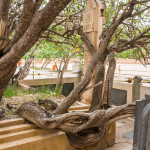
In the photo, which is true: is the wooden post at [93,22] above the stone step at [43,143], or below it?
above

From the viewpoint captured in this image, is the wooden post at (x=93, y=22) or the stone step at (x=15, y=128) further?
the wooden post at (x=93, y=22)

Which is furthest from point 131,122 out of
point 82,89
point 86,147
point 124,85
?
point 82,89

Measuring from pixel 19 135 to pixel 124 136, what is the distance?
3.16 metres

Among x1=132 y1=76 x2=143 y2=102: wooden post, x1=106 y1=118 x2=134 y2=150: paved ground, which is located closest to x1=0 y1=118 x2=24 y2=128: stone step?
x1=106 y1=118 x2=134 y2=150: paved ground

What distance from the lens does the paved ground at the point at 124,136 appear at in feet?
14.6

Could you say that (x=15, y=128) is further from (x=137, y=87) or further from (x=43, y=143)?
(x=137, y=87)

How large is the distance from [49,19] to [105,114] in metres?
1.75

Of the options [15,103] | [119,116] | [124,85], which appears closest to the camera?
[119,116]

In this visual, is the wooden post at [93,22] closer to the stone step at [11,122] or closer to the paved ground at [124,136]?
the paved ground at [124,136]

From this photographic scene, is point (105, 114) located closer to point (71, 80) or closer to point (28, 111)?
point (28, 111)

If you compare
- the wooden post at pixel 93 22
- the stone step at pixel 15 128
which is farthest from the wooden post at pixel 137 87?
the stone step at pixel 15 128

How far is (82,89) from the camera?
3.62 metres

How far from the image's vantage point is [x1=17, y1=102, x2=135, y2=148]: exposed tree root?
2869 millimetres

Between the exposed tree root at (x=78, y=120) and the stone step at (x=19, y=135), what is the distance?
0.57 ft
